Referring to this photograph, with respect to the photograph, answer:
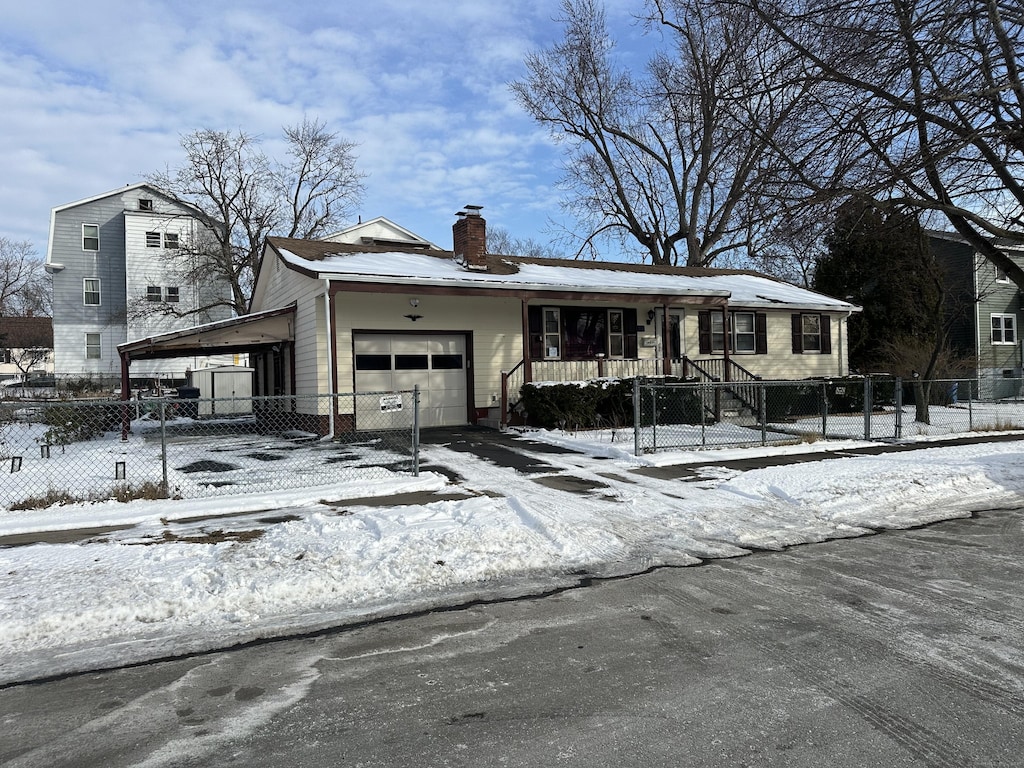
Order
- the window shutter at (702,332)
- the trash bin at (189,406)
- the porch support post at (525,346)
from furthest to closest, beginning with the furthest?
the trash bin at (189,406) < the window shutter at (702,332) < the porch support post at (525,346)

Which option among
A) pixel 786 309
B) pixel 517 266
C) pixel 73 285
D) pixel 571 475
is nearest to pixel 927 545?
pixel 571 475

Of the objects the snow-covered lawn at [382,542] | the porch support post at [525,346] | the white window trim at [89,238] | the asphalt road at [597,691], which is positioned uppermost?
the white window trim at [89,238]

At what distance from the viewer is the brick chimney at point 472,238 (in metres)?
17.4

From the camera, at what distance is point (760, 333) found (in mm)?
21219

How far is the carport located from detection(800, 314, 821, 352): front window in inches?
632

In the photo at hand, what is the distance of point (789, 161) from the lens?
12289 mm

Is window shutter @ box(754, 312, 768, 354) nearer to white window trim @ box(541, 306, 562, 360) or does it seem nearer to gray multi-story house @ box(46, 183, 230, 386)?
white window trim @ box(541, 306, 562, 360)

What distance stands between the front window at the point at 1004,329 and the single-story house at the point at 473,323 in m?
15.7

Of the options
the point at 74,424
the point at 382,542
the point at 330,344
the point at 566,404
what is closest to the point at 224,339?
the point at 74,424

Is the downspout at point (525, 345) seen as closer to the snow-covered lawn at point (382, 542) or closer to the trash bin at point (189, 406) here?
the snow-covered lawn at point (382, 542)

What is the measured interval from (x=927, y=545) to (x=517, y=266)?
45.8 feet

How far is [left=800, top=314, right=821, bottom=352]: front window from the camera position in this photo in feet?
72.3

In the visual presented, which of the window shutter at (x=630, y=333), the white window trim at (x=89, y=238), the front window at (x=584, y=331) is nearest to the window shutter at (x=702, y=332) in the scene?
the window shutter at (x=630, y=333)

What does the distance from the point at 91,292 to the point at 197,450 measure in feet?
85.4
